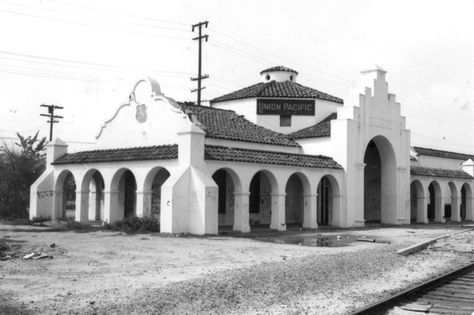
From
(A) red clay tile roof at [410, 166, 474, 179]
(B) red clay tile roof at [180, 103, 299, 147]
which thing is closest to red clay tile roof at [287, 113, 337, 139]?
(B) red clay tile roof at [180, 103, 299, 147]

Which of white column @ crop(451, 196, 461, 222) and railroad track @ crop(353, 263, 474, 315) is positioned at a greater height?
white column @ crop(451, 196, 461, 222)

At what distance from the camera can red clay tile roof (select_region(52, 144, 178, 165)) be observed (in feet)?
69.9

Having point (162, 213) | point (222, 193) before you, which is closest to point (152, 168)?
point (162, 213)

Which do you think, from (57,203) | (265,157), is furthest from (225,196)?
(57,203)

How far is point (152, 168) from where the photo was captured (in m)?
21.7

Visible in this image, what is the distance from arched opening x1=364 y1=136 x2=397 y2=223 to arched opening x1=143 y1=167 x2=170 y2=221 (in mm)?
13050

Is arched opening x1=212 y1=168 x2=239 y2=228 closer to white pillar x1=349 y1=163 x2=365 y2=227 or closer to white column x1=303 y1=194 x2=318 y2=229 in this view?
white column x1=303 y1=194 x2=318 y2=229

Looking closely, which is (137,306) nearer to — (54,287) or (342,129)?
(54,287)

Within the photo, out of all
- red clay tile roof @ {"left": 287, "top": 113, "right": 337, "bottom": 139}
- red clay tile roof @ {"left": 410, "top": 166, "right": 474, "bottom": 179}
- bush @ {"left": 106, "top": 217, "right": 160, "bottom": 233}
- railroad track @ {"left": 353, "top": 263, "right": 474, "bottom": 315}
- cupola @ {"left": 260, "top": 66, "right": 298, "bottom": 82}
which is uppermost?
cupola @ {"left": 260, "top": 66, "right": 298, "bottom": 82}

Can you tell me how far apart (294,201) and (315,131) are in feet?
13.0

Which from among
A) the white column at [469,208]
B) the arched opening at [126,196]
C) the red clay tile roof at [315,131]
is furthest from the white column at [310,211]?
the white column at [469,208]

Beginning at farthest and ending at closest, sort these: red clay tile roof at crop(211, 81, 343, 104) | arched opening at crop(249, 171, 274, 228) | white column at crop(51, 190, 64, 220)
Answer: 1. red clay tile roof at crop(211, 81, 343, 104)
2. white column at crop(51, 190, 64, 220)
3. arched opening at crop(249, 171, 274, 228)

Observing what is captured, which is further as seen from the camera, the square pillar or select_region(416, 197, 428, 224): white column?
select_region(416, 197, 428, 224): white column

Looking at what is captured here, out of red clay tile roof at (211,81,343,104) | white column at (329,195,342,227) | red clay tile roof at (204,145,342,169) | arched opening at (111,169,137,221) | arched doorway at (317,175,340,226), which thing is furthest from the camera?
red clay tile roof at (211,81,343,104)
